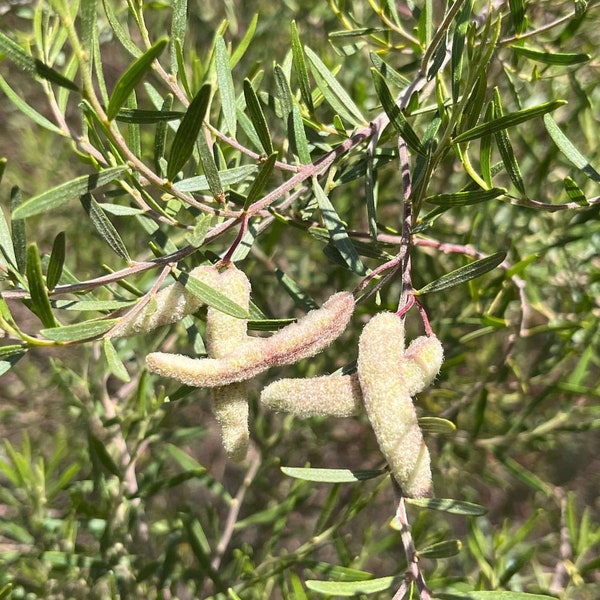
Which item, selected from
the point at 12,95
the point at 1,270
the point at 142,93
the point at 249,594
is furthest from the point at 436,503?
the point at 142,93

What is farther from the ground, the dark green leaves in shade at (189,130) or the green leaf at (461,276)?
the dark green leaves in shade at (189,130)

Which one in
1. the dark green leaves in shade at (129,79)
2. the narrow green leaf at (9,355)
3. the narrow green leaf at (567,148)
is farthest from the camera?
the narrow green leaf at (567,148)

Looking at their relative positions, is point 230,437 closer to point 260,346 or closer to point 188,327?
point 260,346

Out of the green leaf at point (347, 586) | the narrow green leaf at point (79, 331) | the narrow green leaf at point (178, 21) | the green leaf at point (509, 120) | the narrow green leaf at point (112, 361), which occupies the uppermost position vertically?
the narrow green leaf at point (178, 21)

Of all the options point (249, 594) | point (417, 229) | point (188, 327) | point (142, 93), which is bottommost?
point (249, 594)

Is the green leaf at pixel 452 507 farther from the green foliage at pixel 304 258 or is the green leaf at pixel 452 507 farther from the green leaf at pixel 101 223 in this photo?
the green leaf at pixel 101 223

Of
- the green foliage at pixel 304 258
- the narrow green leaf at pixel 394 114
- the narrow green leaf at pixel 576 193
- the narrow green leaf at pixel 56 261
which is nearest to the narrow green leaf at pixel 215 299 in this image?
the green foliage at pixel 304 258

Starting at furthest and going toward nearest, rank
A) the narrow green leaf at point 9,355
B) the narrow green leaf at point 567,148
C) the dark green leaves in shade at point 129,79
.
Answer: the narrow green leaf at point 567,148
the narrow green leaf at point 9,355
the dark green leaves in shade at point 129,79

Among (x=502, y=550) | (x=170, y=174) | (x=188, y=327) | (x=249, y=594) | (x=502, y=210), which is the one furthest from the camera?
(x=502, y=210)
